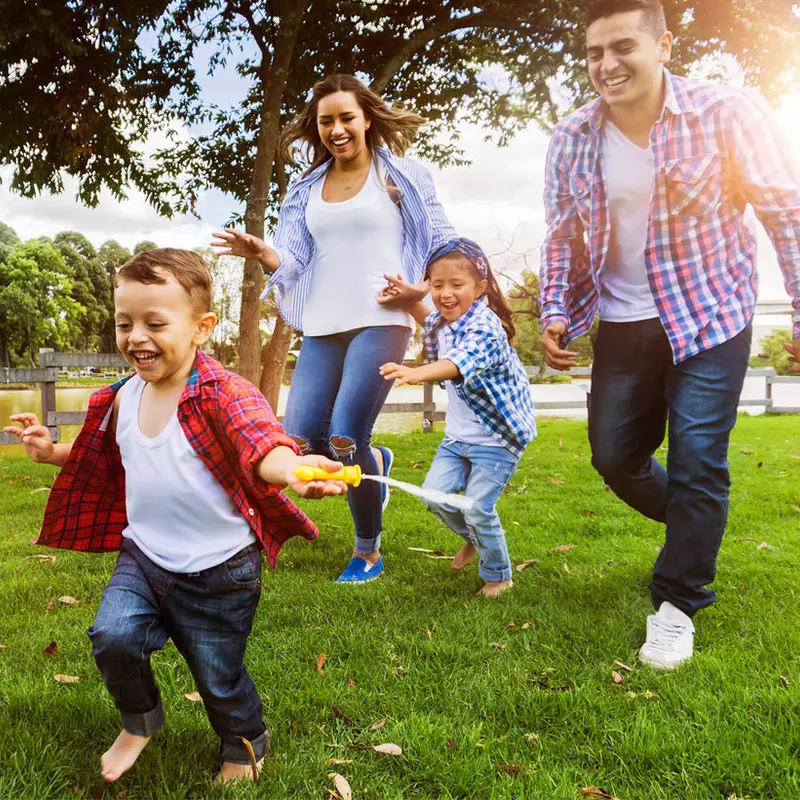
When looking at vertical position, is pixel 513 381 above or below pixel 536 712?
above

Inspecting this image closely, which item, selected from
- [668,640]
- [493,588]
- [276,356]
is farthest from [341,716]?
[276,356]

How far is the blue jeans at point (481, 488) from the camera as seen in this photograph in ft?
13.2

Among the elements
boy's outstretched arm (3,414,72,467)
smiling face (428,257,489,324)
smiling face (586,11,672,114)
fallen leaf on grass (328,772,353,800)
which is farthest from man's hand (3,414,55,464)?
smiling face (586,11,672,114)

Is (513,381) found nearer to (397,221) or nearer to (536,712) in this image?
(397,221)

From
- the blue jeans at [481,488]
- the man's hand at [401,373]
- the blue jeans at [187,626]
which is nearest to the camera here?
the blue jeans at [187,626]

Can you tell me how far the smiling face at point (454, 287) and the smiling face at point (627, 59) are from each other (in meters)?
1.13

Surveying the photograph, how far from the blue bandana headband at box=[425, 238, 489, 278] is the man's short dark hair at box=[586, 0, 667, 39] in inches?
50.7

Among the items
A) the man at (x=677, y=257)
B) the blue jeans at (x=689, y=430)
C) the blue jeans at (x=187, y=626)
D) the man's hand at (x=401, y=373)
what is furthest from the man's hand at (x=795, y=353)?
the blue jeans at (x=187, y=626)

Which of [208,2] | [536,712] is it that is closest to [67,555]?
[536,712]

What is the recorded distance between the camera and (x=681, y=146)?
3.22 metres

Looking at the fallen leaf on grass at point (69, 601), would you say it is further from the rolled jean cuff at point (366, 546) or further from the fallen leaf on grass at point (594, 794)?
the fallen leaf on grass at point (594, 794)

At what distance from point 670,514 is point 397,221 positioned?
2257 mm

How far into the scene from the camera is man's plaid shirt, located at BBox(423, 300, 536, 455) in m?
3.91

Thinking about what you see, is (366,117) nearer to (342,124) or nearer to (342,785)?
(342,124)
